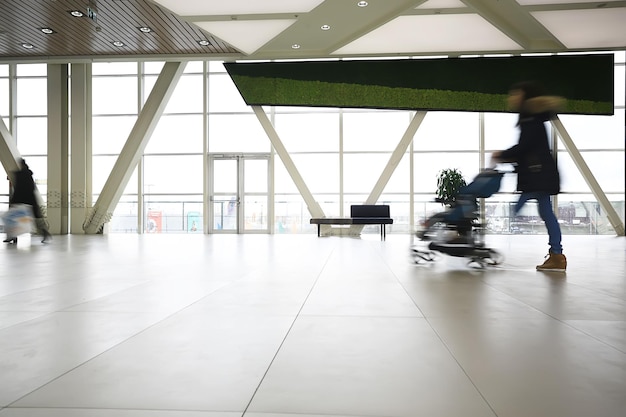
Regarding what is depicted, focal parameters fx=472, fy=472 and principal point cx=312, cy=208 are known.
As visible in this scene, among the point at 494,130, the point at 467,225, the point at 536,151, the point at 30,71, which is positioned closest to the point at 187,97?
the point at 30,71

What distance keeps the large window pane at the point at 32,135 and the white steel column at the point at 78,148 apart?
1.85m

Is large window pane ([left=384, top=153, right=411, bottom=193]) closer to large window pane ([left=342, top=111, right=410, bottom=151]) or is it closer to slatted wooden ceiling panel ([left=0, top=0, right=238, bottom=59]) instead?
large window pane ([left=342, top=111, right=410, bottom=151])

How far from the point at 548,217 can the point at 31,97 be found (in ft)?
52.9

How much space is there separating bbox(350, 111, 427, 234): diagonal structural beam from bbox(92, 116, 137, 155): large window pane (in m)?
7.96

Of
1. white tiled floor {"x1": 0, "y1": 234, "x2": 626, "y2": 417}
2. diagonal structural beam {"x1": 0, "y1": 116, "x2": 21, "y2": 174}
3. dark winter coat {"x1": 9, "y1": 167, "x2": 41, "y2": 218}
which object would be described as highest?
diagonal structural beam {"x1": 0, "y1": 116, "x2": 21, "y2": 174}

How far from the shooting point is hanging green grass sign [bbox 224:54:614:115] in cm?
1280

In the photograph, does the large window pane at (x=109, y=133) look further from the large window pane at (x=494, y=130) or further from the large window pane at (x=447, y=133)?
the large window pane at (x=494, y=130)

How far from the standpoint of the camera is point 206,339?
1.98 metres

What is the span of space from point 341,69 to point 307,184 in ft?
11.3

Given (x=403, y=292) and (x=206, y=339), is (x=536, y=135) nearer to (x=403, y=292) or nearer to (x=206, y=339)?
(x=403, y=292)

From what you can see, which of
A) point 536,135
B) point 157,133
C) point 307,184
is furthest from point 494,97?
point 157,133

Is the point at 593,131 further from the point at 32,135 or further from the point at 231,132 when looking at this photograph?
the point at 32,135

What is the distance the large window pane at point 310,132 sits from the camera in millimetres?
14984

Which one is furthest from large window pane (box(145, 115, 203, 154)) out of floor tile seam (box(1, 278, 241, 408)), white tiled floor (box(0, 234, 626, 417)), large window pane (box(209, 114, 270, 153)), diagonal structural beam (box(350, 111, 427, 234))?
floor tile seam (box(1, 278, 241, 408))
